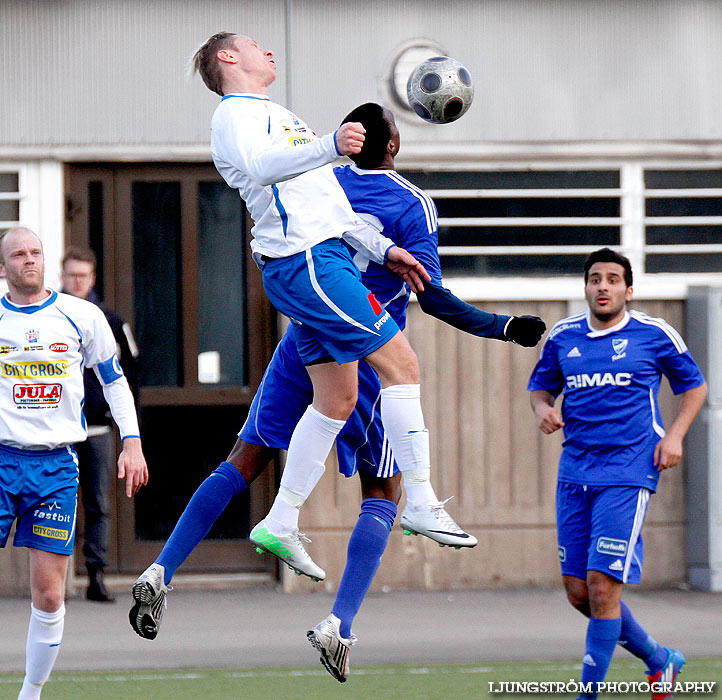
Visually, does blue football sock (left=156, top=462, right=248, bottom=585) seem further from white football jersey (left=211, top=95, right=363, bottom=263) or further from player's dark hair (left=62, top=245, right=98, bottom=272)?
player's dark hair (left=62, top=245, right=98, bottom=272)

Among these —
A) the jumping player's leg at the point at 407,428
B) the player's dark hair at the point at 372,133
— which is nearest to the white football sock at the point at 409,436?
the jumping player's leg at the point at 407,428

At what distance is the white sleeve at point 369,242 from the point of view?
4809mm

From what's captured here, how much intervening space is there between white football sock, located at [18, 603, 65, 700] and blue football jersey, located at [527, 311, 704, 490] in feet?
7.86

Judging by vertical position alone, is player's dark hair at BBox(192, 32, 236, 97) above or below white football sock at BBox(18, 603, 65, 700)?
above

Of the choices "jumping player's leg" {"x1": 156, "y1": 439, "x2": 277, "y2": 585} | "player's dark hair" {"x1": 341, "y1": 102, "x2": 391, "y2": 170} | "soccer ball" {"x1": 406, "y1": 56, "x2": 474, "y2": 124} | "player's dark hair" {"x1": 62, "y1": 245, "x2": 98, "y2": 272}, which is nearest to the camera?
"player's dark hair" {"x1": 341, "y1": 102, "x2": 391, "y2": 170}

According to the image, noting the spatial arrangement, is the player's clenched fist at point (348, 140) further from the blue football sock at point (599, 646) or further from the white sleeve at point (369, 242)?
the blue football sock at point (599, 646)

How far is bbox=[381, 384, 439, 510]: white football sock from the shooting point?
A: 477cm

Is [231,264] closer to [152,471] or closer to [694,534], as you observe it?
[152,471]

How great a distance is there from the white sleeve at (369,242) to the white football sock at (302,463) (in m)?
0.61

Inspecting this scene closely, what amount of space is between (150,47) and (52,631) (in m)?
5.00

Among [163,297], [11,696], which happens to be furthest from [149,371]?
[11,696]

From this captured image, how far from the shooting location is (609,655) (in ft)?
19.1

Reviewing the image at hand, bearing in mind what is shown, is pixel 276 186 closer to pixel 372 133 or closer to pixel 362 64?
pixel 372 133

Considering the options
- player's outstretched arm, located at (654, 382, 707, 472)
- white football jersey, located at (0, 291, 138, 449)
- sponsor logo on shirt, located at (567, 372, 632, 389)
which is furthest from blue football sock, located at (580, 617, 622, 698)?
white football jersey, located at (0, 291, 138, 449)
